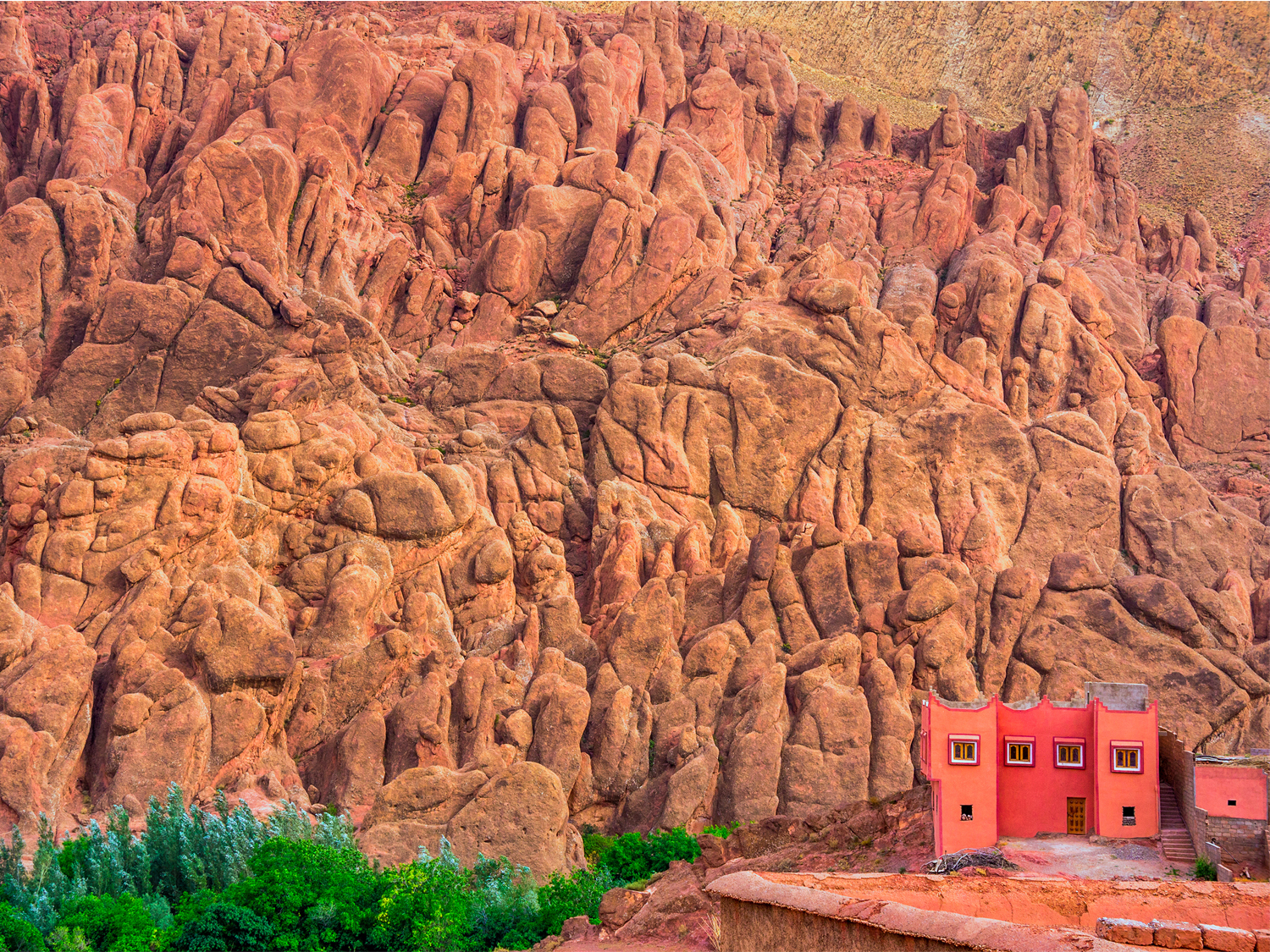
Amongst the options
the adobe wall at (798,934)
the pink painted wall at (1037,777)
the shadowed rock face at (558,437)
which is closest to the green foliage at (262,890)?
the shadowed rock face at (558,437)

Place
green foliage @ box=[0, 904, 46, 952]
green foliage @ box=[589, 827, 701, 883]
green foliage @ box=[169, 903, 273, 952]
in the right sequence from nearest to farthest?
green foliage @ box=[0, 904, 46, 952] < green foliage @ box=[169, 903, 273, 952] < green foliage @ box=[589, 827, 701, 883]

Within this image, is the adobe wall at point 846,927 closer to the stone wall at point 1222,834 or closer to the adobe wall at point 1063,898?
the adobe wall at point 1063,898

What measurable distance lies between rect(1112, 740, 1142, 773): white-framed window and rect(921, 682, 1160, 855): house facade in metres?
0.03

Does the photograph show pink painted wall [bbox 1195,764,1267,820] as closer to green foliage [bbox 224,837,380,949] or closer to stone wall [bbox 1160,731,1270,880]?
stone wall [bbox 1160,731,1270,880]

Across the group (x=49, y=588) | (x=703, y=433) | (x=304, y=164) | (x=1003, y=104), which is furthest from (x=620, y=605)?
(x=1003, y=104)

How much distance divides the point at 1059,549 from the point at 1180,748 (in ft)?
106

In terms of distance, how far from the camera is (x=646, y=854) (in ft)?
174

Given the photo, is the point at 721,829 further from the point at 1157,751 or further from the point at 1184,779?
the point at 1184,779

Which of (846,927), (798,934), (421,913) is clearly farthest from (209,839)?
(846,927)

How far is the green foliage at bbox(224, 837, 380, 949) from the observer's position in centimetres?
4294

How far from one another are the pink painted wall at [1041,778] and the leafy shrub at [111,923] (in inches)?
1037

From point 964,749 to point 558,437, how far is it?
36.0m

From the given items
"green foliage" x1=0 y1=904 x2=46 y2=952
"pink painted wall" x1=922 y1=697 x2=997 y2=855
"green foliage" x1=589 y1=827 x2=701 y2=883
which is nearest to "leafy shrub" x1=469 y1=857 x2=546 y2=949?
"green foliage" x1=589 y1=827 x2=701 y2=883

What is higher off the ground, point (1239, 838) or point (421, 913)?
point (1239, 838)
